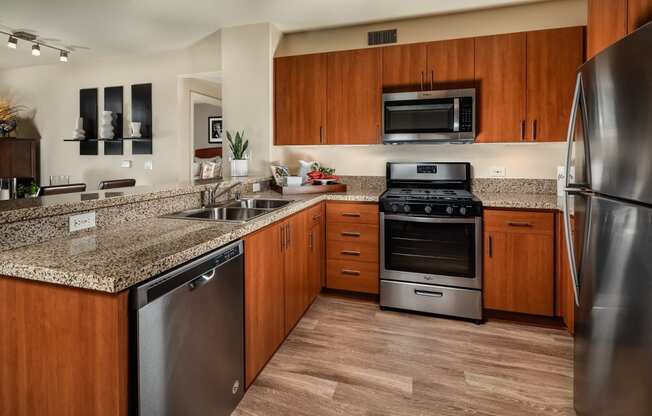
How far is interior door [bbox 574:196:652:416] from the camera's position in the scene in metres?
1.07

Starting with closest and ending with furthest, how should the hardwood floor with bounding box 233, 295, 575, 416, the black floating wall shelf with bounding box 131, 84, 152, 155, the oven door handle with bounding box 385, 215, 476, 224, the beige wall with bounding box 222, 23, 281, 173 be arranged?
the hardwood floor with bounding box 233, 295, 575, 416 → the oven door handle with bounding box 385, 215, 476, 224 → the beige wall with bounding box 222, 23, 281, 173 → the black floating wall shelf with bounding box 131, 84, 152, 155

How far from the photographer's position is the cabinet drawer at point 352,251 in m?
→ 3.07

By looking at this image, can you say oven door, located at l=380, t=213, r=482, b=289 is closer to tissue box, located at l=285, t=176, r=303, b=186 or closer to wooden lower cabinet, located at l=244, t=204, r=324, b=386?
wooden lower cabinet, located at l=244, t=204, r=324, b=386

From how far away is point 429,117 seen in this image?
3127 millimetres

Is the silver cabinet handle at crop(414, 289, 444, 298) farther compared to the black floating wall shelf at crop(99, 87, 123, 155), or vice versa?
the black floating wall shelf at crop(99, 87, 123, 155)

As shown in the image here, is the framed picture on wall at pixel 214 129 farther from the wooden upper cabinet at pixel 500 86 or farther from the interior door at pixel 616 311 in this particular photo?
the interior door at pixel 616 311

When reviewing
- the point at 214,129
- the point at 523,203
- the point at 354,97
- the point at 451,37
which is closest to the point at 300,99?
the point at 354,97

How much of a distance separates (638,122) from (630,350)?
69cm

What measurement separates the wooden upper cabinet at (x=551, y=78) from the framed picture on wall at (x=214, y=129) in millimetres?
4318

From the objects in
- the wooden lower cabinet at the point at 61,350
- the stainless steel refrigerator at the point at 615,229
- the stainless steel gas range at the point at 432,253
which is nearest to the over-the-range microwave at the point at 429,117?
the stainless steel gas range at the point at 432,253

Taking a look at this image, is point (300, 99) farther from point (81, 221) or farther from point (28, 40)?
point (28, 40)

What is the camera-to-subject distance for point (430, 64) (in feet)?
10.4

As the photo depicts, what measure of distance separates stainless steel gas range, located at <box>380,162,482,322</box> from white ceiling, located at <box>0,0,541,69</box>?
167cm

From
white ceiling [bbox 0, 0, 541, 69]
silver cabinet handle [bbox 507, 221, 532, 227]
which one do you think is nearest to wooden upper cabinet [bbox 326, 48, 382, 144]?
white ceiling [bbox 0, 0, 541, 69]
